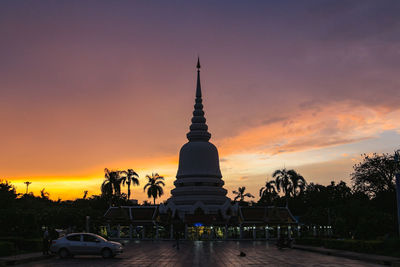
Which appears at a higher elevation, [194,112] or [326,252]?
[194,112]

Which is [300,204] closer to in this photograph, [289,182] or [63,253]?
[289,182]

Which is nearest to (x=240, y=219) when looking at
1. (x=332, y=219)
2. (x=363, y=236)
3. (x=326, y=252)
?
(x=332, y=219)

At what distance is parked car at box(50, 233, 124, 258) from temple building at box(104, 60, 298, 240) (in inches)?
1588

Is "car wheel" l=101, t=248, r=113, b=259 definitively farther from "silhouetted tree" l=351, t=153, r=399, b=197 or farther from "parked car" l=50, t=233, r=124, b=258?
"silhouetted tree" l=351, t=153, r=399, b=197

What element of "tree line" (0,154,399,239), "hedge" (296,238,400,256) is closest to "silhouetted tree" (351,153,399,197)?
"tree line" (0,154,399,239)

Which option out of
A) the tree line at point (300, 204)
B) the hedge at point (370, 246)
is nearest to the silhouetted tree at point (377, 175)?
the tree line at point (300, 204)

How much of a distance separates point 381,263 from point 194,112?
64.6 metres

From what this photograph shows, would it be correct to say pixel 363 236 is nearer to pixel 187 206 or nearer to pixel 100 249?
pixel 100 249

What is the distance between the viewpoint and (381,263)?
Answer: 26016mm

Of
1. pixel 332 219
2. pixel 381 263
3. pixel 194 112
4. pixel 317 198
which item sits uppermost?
pixel 194 112

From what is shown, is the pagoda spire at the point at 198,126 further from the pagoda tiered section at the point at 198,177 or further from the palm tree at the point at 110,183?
the palm tree at the point at 110,183

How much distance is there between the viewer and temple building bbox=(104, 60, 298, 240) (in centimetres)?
7194

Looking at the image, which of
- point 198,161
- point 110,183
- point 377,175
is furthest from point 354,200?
point 110,183

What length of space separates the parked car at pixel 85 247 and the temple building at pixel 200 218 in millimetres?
40343
